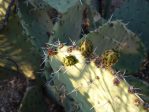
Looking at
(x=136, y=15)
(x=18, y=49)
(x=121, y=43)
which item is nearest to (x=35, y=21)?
(x=18, y=49)

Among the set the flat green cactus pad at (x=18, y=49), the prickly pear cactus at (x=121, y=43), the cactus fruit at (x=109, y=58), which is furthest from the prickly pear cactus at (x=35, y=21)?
the cactus fruit at (x=109, y=58)

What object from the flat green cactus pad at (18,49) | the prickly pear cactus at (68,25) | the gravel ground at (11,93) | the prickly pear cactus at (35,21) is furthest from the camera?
the gravel ground at (11,93)

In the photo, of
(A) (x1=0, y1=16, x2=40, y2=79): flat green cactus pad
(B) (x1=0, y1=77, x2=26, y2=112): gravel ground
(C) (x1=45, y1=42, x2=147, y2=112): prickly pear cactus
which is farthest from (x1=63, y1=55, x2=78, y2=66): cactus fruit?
(B) (x1=0, y1=77, x2=26, y2=112): gravel ground

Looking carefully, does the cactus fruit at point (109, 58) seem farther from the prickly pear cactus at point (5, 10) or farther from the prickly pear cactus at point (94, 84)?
the prickly pear cactus at point (5, 10)

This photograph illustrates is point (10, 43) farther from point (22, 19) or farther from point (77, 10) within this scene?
point (77, 10)

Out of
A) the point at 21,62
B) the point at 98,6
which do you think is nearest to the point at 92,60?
the point at 21,62

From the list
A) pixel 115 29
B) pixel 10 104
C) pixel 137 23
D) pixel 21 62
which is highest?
pixel 115 29

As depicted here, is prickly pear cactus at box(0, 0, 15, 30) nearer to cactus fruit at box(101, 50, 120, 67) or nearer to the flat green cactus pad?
the flat green cactus pad

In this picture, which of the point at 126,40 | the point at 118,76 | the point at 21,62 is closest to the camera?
the point at 118,76
